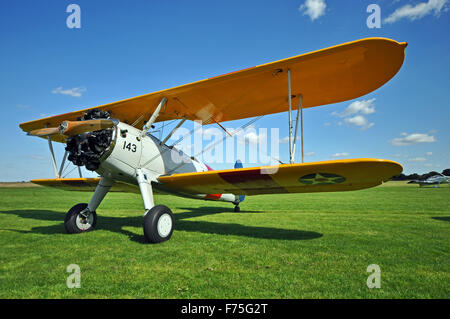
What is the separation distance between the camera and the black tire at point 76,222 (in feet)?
17.2

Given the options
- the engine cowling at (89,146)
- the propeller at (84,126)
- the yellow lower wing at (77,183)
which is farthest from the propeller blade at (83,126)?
the yellow lower wing at (77,183)

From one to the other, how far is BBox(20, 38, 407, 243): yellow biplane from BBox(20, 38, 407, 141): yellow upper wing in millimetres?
16

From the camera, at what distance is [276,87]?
521 cm

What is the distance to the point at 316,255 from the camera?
3465 mm

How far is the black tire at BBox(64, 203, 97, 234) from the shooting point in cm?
524

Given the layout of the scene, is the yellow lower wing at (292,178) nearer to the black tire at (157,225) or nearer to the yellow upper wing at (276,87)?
the black tire at (157,225)

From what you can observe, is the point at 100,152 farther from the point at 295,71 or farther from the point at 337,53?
the point at 337,53

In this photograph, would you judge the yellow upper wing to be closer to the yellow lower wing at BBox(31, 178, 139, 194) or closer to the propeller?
the propeller

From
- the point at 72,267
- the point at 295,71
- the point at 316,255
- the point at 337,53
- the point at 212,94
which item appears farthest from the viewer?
the point at 212,94

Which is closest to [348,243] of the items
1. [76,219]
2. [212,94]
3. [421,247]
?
[421,247]

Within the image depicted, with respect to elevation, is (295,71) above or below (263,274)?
above

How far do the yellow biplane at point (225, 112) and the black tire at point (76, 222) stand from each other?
2 centimetres

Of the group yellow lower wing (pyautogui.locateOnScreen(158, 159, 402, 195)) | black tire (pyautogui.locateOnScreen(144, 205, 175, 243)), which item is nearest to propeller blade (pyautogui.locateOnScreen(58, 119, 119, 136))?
yellow lower wing (pyautogui.locateOnScreen(158, 159, 402, 195))
